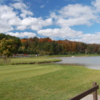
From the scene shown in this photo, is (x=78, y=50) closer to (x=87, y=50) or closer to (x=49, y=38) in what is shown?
(x=87, y=50)

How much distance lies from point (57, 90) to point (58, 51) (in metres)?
126

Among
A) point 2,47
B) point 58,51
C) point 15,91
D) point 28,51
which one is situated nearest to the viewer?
point 15,91

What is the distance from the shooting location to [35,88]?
9.70 meters

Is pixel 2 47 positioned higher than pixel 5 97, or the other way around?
pixel 2 47

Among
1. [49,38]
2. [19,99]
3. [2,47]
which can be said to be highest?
[49,38]

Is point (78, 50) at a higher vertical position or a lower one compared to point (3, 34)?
lower

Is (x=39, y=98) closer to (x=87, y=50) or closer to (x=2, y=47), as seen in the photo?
(x=2, y=47)

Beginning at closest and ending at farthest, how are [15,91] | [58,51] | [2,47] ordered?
[15,91] → [2,47] → [58,51]

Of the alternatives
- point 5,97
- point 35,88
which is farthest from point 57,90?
point 5,97

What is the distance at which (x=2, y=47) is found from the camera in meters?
34.8

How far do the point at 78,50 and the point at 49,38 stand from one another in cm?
3474

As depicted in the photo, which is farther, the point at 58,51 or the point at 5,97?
the point at 58,51

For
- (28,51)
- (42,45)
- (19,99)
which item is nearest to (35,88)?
(19,99)

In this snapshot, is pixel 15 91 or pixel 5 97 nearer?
pixel 5 97
